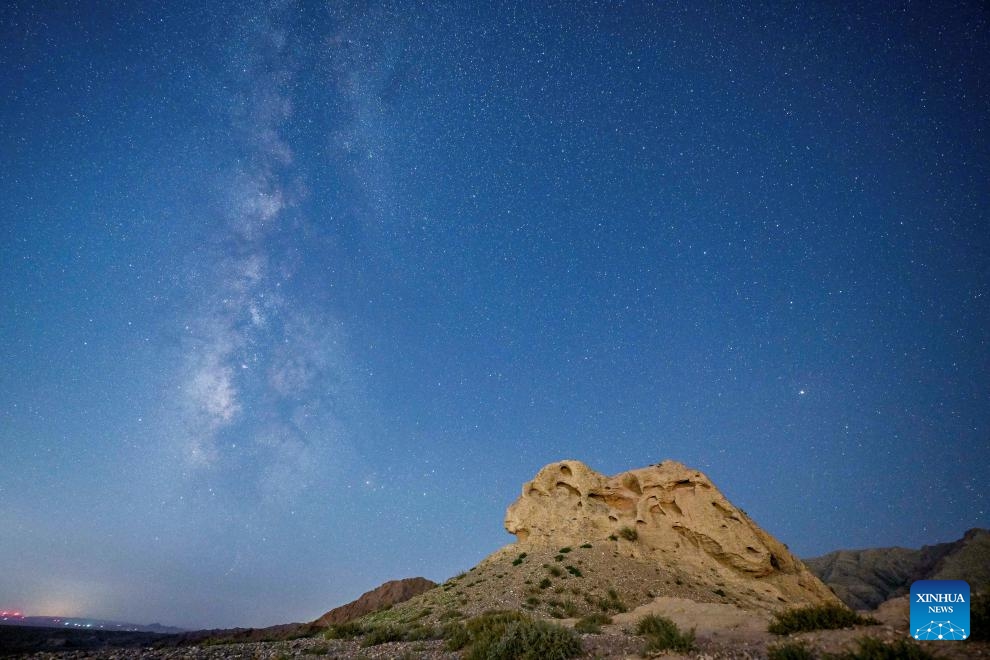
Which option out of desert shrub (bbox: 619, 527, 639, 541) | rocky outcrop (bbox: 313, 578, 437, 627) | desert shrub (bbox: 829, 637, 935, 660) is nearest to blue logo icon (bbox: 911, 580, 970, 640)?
desert shrub (bbox: 829, 637, 935, 660)

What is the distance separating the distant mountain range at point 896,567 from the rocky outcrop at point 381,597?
5450 centimetres

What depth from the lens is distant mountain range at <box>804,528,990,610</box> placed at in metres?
62.5

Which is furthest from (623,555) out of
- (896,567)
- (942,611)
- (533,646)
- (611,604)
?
(896,567)

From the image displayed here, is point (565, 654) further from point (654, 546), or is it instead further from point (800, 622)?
point (654, 546)

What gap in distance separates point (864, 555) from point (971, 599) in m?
105

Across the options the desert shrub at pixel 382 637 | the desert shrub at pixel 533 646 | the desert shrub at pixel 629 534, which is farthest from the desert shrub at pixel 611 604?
the desert shrub at pixel 533 646

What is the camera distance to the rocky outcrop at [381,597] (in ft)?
163

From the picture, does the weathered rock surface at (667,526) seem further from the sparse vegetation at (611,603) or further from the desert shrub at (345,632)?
the desert shrub at (345,632)

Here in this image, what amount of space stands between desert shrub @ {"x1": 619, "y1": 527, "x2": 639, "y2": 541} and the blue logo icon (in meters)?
27.8

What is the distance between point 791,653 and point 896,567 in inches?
4023

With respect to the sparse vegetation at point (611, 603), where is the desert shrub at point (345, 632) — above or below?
below

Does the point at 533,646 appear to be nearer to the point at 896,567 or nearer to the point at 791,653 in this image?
the point at 791,653

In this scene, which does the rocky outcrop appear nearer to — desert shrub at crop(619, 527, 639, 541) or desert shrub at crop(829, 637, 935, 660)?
desert shrub at crop(619, 527, 639, 541)

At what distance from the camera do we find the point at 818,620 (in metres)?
8.63
